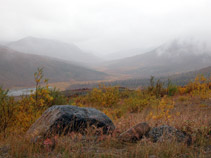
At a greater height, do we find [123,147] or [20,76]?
[20,76]

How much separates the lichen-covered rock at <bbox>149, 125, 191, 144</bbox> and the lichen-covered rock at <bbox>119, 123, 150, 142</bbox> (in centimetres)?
15

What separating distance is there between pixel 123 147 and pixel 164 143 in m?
0.77

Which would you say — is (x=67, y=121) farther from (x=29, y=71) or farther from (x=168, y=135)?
(x=29, y=71)

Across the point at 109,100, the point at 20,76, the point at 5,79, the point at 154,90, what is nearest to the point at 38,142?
the point at 109,100

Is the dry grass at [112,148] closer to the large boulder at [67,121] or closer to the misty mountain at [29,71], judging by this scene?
the large boulder at [67,121]

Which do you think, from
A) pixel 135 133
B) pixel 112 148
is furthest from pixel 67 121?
pixel 135 133

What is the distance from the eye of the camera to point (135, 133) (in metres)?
3.81

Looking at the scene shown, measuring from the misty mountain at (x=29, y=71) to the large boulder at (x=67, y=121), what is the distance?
11454cm

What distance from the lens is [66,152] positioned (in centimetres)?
325

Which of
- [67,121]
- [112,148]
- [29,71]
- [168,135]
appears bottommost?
[112,148]

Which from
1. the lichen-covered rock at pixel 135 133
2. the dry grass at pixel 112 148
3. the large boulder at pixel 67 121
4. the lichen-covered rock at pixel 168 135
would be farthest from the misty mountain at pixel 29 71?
the lichen-covered rock at pixel 168 135

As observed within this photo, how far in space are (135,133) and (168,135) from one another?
63 cm

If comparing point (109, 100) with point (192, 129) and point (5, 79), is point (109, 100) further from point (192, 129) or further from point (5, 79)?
point (5, 79)

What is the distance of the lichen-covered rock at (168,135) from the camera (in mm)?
3553
